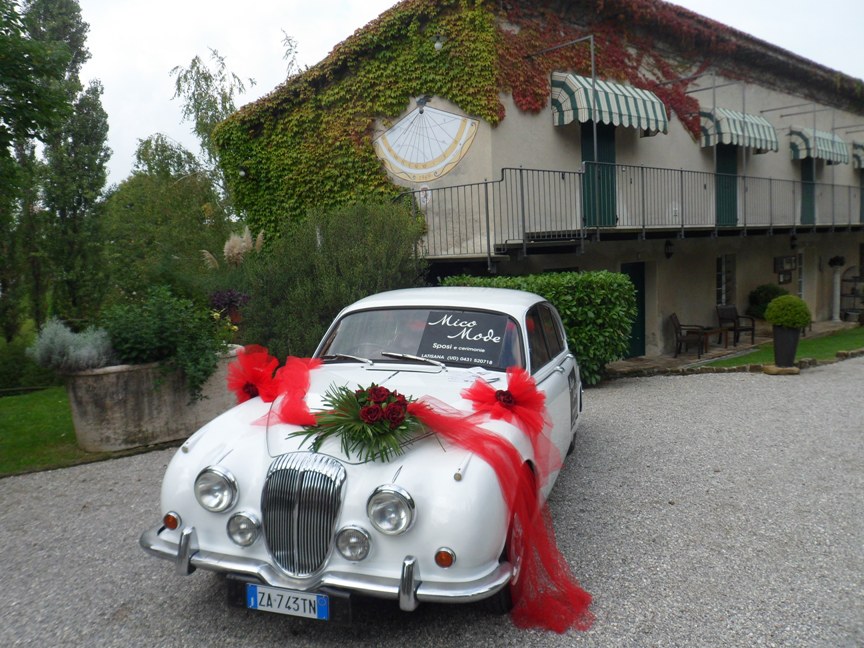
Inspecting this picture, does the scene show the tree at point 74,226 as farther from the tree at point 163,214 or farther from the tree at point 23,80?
the tree at point 23,80

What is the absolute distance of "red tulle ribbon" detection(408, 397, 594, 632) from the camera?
3539 mm

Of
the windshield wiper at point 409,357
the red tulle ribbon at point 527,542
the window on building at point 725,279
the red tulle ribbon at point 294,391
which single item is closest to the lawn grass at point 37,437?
the red tulle ribbon at point 294,391

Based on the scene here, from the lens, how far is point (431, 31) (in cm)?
1238

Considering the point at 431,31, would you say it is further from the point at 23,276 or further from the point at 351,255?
the point at 23,276

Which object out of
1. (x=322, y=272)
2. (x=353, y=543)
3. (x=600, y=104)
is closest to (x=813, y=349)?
(x=600, y=104)

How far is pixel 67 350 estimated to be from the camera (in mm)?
6992

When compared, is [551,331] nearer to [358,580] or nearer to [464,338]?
[464,338]

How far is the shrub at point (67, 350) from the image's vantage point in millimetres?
6934

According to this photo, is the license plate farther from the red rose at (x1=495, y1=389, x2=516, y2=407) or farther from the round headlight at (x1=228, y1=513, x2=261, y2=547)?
the red rose at (x1=495, y1=389, x2=516, y2=407)

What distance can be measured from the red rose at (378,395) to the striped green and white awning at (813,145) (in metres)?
19.6

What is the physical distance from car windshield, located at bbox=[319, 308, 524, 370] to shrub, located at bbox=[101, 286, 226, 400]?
2935mm

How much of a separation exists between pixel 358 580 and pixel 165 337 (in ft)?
16.6

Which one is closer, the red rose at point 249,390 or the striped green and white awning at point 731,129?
the red rose at point 249,390

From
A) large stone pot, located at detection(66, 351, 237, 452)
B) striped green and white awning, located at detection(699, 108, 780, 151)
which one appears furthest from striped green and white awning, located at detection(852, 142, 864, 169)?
large stone pot, located at detection(66, 351, 237, 452)
